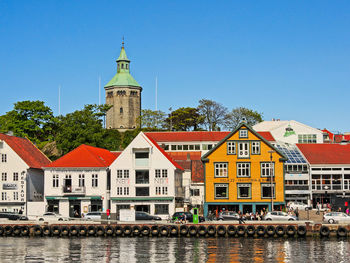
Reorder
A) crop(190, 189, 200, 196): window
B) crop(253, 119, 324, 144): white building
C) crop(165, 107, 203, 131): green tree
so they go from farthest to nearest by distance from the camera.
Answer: crop(165, 107, 203, 131): green tree < crop(253, 119, 324, 144): white building < crop(190, 189, 200, 196): window

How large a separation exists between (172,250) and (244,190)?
97.3ft

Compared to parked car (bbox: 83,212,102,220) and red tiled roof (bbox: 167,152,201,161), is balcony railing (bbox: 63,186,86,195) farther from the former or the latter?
red tiled roof (bbox: 167,152,201,161)

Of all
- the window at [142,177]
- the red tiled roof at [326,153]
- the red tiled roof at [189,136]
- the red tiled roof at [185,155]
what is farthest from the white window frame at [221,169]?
the red tiled roof at [189,136]

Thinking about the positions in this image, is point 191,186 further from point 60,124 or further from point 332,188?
point 60,124

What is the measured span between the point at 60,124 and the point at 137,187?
1554 inches

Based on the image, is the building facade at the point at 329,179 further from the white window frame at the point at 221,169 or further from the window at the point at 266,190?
the white window frame at the point at 221,169

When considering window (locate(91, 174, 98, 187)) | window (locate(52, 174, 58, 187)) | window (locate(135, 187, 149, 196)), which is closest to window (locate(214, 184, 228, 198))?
window (locate(135, 187, 149, 196))

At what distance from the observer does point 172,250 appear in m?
53.5

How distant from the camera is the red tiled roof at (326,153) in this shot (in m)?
89.1

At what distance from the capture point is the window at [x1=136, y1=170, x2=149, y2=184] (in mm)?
83750

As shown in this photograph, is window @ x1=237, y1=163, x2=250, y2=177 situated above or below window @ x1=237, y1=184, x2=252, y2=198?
above

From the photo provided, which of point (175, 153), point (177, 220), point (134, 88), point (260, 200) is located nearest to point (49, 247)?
point (177, 220)

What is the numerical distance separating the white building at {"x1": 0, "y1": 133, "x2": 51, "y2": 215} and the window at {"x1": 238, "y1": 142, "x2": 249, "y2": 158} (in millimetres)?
29690

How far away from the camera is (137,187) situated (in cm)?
8350
